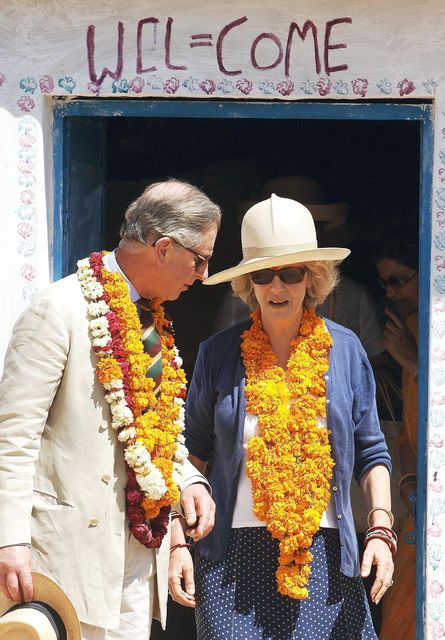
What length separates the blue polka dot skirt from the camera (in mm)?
3830

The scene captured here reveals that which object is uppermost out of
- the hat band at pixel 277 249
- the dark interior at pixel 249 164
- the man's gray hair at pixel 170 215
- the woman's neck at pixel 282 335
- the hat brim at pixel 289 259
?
the dark interior at pixel 249 164

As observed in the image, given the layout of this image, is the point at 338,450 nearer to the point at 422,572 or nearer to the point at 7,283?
the point at 422,572

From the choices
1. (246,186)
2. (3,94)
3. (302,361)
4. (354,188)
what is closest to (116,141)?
(246,186)

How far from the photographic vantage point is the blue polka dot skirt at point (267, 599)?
383cm

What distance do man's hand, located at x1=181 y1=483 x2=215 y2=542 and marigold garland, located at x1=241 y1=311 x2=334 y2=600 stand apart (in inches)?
7.4

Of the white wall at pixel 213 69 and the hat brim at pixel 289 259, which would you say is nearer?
the hat brim at pixel 289 259

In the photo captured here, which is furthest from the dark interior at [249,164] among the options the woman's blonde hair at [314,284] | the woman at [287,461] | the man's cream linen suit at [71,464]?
→ the man's cream linen suit at [71,464]

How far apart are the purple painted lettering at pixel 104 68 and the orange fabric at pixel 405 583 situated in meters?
1.76

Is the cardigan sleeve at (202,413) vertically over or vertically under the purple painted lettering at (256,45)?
under

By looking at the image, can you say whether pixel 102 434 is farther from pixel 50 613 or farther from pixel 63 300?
pixel 50 613

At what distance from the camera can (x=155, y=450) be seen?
3.71 metres

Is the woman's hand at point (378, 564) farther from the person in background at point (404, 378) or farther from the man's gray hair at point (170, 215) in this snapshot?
the man's gray hair at point (170, 215)

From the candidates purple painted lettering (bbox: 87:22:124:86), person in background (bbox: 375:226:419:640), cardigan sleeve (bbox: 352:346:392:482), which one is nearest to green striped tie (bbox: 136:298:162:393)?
cardigan sleeve (bbox: 352:346:392:482)

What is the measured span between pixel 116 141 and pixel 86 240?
166 centimetres
